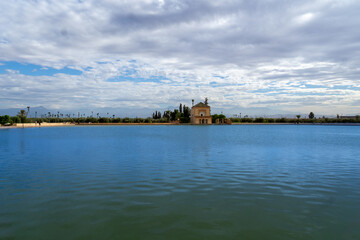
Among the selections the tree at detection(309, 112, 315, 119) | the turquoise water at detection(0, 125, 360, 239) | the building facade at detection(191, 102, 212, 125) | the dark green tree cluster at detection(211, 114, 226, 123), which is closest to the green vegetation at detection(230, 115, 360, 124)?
the tree at detection(309, 112, 315, 119)

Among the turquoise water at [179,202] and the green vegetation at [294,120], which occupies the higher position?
the green vegetation at [294,120]

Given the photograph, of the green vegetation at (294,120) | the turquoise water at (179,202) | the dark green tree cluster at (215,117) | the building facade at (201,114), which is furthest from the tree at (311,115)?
the turquoise water at (179,202)

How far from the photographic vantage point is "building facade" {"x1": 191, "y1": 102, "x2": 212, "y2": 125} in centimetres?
14425

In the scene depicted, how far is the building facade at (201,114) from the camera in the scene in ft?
473

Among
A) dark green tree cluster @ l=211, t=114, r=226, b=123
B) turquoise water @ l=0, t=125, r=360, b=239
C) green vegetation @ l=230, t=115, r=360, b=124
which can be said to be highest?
dark green tree cluster @ l=211, t=114, r=226, b=123

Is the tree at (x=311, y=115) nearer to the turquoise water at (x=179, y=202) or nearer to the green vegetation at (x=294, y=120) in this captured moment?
the green vegetation at (x=294, y=120)

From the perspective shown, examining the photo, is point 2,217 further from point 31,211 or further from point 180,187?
point 180,187

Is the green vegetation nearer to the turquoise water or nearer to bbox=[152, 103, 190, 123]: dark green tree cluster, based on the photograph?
bbox=[152, 103, 190, 123]: dark green tree cluster

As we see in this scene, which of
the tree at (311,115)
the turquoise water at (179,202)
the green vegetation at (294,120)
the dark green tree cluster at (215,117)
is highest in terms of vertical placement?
the tree at (311,115)

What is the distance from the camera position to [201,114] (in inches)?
5748

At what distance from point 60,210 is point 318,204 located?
885 cm

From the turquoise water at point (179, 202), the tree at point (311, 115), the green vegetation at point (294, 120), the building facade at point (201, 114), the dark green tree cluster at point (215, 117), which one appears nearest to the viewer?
the turquoise water at point (179, 202)

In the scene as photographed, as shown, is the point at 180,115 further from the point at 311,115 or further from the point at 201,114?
the point at 311,115

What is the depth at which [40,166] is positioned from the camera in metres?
17.3
